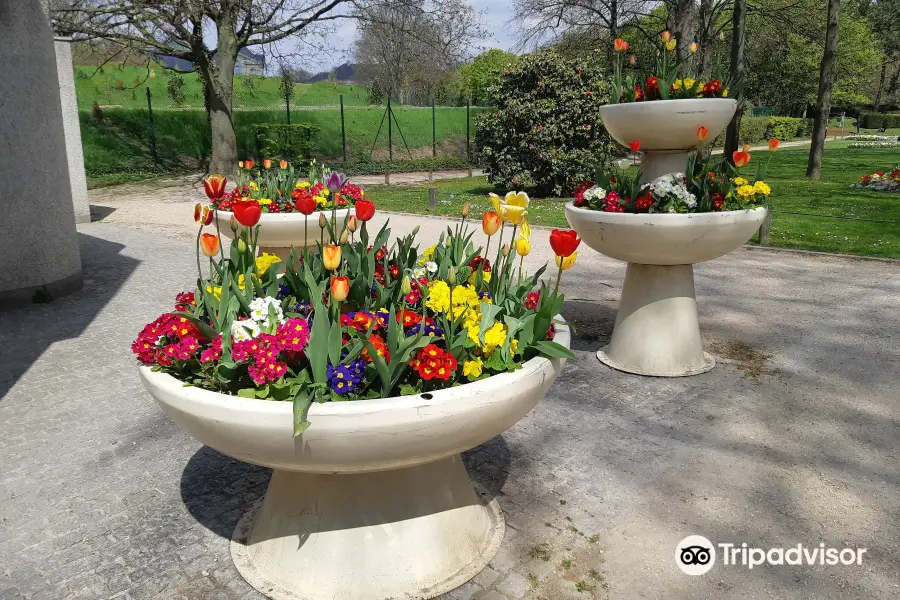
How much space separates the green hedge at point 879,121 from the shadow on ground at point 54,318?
4996 cm

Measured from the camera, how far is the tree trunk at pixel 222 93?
1541 cm

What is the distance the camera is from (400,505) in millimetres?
2193

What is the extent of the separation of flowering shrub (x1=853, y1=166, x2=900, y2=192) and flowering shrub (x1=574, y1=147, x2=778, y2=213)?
11.1m

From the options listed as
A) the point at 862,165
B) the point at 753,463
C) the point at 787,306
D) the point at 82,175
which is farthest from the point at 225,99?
the point at 862,165

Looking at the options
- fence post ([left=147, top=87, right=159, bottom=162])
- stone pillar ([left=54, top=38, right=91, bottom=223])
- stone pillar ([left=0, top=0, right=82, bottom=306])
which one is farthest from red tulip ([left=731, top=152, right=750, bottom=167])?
fence post ([left=147, top=87, right=159, bottom=162])

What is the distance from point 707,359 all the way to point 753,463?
1451 millimetres

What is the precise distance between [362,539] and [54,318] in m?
4.48

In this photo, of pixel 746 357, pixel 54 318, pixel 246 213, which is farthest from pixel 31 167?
pixel 746 357

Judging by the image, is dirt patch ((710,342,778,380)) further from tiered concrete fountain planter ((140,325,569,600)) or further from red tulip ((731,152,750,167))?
tiered concrete fountain planter ((140,325,569,600))

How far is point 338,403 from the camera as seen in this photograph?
70.6 inches

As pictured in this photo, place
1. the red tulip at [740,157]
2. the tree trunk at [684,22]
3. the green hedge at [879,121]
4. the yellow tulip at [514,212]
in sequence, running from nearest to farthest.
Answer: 1. the yellow tulip at [514,212]
2. the red tulip at [740,157]
3. the tree trunk at [684,22]
4. the green hedge at [879,121]

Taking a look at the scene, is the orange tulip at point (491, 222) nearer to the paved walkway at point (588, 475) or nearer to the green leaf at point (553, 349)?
the green leaf at point (553, 349)

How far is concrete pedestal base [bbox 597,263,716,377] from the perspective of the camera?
417 cm

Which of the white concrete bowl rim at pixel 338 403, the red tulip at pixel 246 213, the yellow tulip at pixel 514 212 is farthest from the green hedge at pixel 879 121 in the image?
the red tulip at pixel 246 213
